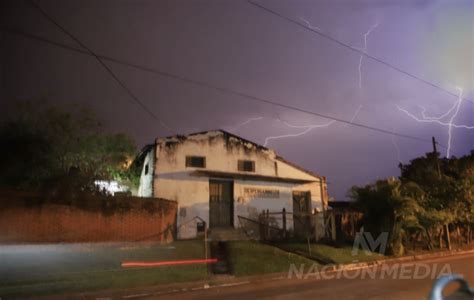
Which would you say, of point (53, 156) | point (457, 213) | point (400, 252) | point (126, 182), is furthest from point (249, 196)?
point (457, 213)

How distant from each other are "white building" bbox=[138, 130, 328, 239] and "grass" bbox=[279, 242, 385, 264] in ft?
7.90

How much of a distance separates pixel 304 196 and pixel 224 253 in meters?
10.2

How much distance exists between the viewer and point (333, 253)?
52.2ft

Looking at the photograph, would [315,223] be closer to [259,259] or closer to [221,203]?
[221,203]

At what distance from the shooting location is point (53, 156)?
15398 mm

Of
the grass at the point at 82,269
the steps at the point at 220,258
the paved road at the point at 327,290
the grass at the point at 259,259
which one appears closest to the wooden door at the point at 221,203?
the steps at the point at 220,258

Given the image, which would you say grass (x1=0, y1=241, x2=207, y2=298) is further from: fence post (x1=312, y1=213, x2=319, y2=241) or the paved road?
fence post (x1=312, y1=213, x2=319, y2=241)

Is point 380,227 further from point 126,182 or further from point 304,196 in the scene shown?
point 126,182

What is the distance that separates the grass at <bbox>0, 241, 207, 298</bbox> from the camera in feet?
30.9

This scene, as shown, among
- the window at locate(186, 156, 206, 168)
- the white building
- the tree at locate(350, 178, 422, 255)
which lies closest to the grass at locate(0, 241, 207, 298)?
Result: the white building

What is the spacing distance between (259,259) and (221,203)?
719cm

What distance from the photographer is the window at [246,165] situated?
21953mm

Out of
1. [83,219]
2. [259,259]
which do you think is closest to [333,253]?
[259,259]

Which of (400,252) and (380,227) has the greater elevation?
(380,227)
